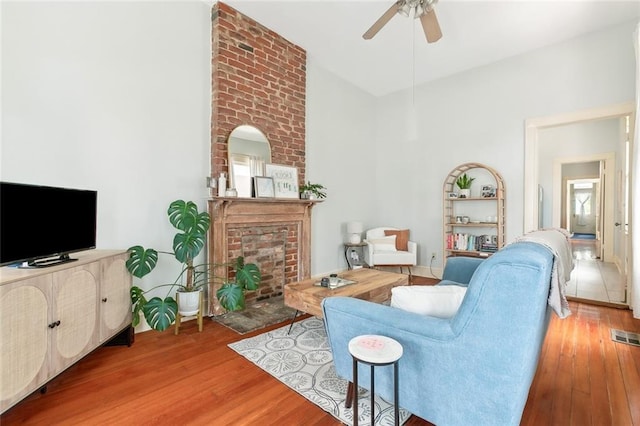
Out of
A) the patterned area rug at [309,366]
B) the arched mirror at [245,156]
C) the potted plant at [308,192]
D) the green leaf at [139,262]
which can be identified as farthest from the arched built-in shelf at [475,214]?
the green leaf at [139,262]

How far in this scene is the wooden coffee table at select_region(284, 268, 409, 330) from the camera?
2340 mm

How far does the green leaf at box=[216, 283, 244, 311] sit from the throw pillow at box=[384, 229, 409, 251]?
9.90ft

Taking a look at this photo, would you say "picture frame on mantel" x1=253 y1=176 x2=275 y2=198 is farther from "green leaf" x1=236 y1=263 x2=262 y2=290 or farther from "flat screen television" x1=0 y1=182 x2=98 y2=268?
"flat screen television" x1=0 y1=182 x2=98 y2=268

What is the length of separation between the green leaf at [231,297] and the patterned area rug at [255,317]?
1.04ft

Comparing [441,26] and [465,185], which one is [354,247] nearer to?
[465,185]

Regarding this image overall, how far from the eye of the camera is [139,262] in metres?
2.36

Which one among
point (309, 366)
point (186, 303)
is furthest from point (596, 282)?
point (186, 303)

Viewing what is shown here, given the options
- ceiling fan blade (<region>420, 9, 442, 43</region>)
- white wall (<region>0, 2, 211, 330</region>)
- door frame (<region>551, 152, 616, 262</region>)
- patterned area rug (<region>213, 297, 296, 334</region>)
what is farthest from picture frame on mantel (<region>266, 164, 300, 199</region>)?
door frame (<region>551, 152, 616, 262</region>)

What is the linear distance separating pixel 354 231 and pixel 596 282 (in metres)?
3.57

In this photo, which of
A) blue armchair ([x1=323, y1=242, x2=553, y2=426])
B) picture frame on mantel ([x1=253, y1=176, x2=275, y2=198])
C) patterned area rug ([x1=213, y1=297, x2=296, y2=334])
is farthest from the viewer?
picture frame on mantel ([x1=253, y1=176, x2=275, y2=198])

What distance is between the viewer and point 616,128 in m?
5.59

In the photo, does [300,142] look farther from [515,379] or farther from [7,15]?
[515,379]

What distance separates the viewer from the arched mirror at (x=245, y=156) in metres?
3.30

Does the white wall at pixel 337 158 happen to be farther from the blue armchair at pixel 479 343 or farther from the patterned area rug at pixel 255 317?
the blue armchair at pixel 479 343
